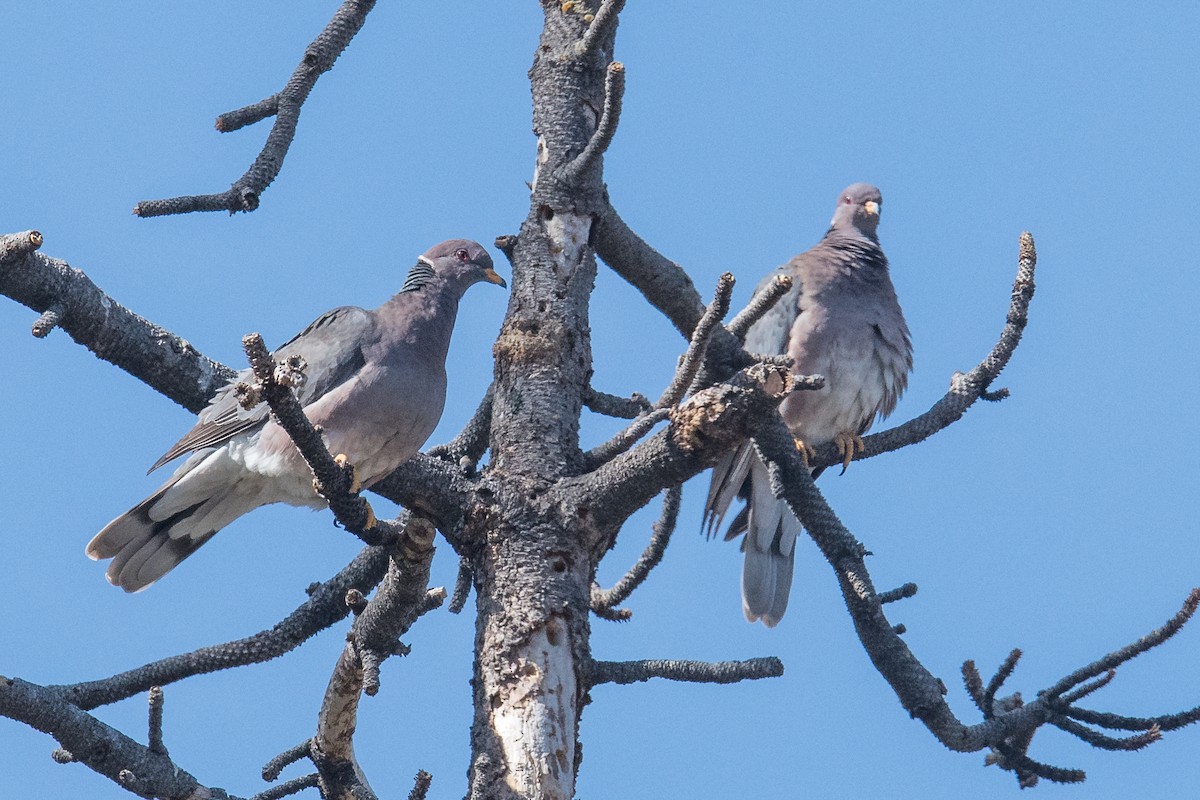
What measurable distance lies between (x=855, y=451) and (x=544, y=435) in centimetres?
178

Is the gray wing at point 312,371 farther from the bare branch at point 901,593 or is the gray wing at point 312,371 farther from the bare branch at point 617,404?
the bare branch at point 901,593

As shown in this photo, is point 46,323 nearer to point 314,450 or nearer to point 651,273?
point 314,450

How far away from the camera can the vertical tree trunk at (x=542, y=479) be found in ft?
11.3

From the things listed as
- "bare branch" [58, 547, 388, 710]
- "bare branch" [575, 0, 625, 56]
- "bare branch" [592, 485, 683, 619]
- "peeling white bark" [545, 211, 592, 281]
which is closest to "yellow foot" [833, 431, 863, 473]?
"bare branch" [592, 485, 683, 619]

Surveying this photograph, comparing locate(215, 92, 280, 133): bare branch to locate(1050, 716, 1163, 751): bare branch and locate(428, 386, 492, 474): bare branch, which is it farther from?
locate(1050, 716, 1163, 751): bare branch

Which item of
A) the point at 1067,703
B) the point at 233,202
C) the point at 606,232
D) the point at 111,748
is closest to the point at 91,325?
the point at 233,202

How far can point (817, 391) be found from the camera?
5906 millimetres

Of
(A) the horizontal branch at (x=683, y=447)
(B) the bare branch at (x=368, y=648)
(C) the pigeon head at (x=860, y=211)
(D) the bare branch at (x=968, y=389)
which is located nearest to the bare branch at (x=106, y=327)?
(B) the bare branch at (x=368, y=648)

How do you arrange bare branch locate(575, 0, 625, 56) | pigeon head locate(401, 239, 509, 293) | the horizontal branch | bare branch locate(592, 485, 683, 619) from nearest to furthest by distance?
the horizontal branch, bare branch locate(575, 0, 625, 56), bare branch locate(592, 485, 683, 619), pigeon head locate(401, 239, 509, 293)

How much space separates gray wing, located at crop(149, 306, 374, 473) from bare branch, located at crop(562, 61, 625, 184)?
37.2 inches

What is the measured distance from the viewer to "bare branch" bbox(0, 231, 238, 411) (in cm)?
366

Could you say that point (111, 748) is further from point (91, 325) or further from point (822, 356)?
point (822, 356)

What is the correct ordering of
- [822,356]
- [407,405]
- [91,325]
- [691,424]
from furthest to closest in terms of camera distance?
[822,356] → [407,405] → [91,325] → [691,424]

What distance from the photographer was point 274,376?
284cm
